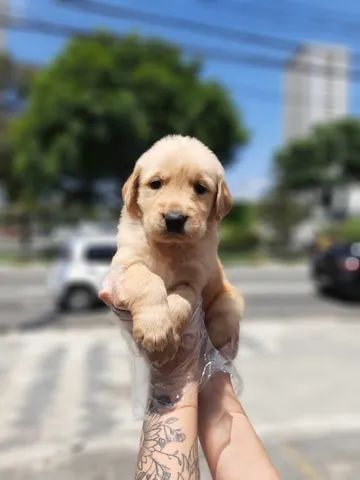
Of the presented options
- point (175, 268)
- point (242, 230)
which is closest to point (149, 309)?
point (175, 268)

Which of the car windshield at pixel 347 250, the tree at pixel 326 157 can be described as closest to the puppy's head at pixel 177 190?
the car windshield at pixel 347 250

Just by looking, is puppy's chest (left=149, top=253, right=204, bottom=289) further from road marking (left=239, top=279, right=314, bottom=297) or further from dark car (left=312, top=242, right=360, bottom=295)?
road marking (left=239, top=279, right=314, bottom=297)

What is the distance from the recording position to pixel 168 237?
1.72m

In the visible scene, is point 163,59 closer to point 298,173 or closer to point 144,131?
point 144,131

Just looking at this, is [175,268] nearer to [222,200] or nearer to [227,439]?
[222,200]

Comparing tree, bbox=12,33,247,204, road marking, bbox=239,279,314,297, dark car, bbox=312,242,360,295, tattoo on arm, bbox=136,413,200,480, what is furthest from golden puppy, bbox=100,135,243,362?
tree, bbox=12,33,247,204

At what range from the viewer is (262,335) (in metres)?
10.1

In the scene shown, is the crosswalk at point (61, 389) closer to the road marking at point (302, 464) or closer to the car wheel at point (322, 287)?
the road marking at point (302, 464)

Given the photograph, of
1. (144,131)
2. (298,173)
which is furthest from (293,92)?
(298,173)

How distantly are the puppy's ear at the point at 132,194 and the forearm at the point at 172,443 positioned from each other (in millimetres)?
589

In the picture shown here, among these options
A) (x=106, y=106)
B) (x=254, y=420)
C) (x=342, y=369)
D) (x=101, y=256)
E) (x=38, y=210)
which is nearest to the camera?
(x=254, y=420)

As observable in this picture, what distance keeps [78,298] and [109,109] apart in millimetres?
14176

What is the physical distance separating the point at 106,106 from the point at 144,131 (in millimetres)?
1974

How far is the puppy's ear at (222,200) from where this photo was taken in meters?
1.86
